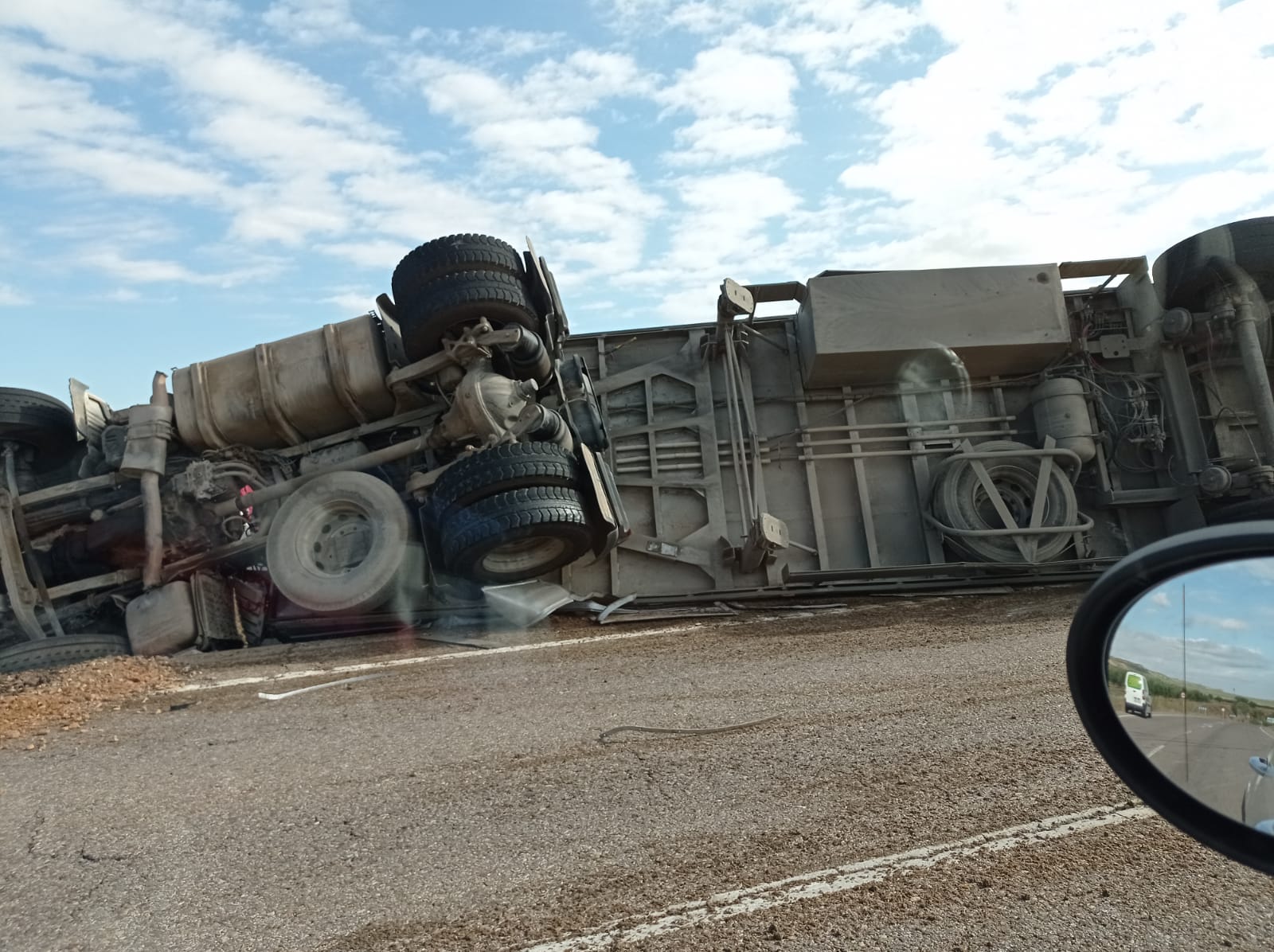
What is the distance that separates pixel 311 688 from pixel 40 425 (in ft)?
14.3

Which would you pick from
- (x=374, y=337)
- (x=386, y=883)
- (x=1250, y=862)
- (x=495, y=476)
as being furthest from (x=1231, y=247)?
(x=386, y=883)

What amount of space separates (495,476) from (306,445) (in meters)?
2.19

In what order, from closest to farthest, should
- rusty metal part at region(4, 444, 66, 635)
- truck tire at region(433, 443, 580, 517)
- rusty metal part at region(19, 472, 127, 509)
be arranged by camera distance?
truck tire at region(433, 443, 580, 517) < rusty metal part at region(4, 444, 66, 635) < rusty metal part at region(19, 472, 127, 509)

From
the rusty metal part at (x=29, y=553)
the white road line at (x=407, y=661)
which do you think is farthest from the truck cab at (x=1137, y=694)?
the rusty metal part at (x=29, y=553)

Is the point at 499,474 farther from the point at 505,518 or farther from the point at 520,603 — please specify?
the point at 520,603

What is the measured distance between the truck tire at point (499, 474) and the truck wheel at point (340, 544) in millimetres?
485

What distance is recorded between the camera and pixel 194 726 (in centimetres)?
397

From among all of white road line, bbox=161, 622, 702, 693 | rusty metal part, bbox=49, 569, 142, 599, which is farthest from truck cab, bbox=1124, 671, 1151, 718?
rusty metal part, bbox=49, 569, 142, 599

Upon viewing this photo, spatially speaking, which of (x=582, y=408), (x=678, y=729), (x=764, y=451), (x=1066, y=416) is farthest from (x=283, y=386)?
(x=1066, y=416)

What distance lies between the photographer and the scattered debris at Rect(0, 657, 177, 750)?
415cm

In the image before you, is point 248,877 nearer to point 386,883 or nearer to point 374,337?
point 386,883

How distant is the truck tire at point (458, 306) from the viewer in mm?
6402

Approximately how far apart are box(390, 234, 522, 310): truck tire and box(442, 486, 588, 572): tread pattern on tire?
6.12 feet

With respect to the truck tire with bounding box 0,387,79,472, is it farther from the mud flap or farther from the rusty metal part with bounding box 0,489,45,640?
the mud flap
